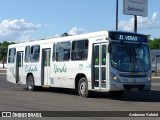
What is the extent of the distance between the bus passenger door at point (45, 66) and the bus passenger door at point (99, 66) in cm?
475

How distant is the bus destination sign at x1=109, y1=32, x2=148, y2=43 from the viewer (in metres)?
18.9

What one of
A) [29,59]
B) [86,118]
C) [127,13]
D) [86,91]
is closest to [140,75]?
[86,91]

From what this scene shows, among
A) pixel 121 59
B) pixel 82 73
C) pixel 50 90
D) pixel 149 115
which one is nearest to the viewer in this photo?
pixel 149 115

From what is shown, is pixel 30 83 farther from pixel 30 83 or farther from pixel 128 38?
pixel 128 38

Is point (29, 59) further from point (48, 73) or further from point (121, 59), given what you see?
point (121, 59)

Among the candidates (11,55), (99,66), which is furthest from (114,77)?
(11,55)

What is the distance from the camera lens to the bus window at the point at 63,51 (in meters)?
21.7

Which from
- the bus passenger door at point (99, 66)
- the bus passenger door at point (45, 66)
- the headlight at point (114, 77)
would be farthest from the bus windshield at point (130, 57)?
the bus passenger door at point (45, 66)

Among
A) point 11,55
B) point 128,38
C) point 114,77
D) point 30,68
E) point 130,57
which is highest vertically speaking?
point 128,38

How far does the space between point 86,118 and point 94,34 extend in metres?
7.63

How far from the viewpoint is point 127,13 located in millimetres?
49812

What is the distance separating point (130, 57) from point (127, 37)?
0.93 meters

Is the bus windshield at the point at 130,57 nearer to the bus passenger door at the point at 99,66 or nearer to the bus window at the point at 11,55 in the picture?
the bus passenger door at the point at 99,66

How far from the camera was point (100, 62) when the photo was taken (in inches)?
752
